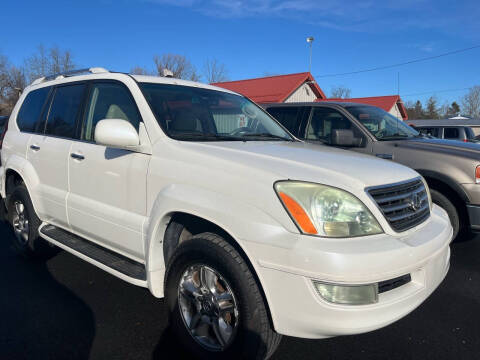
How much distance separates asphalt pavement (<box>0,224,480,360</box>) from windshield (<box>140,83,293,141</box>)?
4.83 feet

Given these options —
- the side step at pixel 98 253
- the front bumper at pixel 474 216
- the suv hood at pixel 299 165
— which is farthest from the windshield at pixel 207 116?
the front bumper at pixel 474 216

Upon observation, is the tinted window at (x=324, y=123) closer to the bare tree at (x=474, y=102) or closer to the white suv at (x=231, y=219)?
the white suv at (x=231, y=219)

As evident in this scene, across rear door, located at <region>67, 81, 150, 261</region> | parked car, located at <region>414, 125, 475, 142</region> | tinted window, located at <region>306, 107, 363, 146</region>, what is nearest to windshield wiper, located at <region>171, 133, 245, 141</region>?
rear door, located at <region>67, 81, 150, 261</region>

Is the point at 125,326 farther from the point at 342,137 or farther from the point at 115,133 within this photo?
the point at 342,137

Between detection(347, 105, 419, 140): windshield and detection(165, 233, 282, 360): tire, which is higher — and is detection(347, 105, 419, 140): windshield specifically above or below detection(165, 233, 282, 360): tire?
above

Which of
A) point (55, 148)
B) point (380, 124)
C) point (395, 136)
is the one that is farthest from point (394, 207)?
point (380, 124)

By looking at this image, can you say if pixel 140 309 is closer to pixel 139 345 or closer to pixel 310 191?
pixel 139 345

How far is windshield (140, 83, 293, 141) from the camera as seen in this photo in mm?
2838

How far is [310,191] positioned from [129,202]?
139 centimetres

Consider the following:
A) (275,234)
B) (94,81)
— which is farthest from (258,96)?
(275,234)

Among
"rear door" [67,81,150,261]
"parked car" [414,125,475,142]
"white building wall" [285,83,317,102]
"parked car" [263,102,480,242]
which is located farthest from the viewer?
"white building wall" [285,83,317,102]

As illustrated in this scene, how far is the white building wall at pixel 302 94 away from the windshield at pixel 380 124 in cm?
1886

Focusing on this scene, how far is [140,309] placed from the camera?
9.97 feet

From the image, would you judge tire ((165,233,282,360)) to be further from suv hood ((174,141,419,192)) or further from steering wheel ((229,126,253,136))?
steering wheel ((229,126,253,136))
